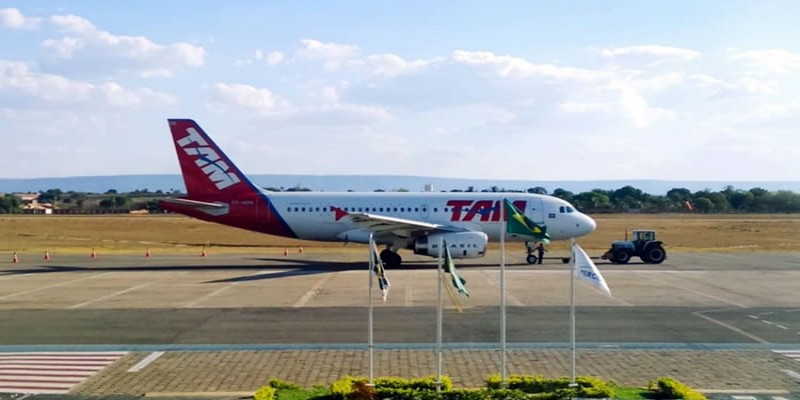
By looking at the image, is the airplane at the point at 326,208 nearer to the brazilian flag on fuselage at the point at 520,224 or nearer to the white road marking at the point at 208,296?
the white road marking at the point at 208,296

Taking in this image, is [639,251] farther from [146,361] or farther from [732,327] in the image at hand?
[146,361]

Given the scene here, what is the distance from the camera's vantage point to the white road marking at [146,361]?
1665 centimetres

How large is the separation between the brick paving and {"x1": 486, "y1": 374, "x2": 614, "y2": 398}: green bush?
148 centimetres

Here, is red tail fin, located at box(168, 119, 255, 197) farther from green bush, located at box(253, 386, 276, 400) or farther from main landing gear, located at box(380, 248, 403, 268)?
green bush, located at box(253, 386, 276, 400)

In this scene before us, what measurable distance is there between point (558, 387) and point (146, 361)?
904 centimetres

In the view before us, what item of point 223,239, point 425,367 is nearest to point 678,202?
point 223,239

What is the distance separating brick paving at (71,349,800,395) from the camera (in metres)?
15.2

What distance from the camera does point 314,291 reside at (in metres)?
29.4

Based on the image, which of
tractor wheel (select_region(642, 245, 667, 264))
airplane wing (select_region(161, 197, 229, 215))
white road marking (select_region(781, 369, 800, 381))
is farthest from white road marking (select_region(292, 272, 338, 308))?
tractor wheel (select_region(642, 245, 667, 264))

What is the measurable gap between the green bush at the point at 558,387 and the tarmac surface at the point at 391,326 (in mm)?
1623

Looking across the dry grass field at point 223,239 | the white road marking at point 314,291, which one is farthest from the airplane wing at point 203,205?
the dry grass field at point 223,239

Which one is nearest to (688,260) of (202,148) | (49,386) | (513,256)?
(513,256)

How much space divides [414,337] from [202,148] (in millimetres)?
22463

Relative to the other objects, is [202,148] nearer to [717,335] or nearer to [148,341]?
[148,341]
